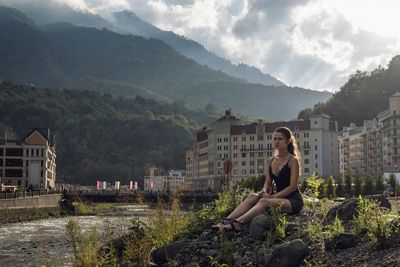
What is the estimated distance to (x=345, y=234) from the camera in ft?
37.5

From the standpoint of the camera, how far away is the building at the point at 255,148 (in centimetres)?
13300

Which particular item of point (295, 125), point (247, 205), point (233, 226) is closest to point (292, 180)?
point (247, 205)

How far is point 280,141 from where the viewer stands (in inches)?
537

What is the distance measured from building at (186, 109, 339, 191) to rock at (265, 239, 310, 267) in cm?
11044

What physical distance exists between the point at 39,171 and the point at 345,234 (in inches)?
5332

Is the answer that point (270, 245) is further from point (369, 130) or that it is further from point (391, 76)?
point (391, 76)

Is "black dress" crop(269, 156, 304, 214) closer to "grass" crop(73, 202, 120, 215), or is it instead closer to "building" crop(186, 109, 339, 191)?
"grass" crop(73, 202, 120, 215)

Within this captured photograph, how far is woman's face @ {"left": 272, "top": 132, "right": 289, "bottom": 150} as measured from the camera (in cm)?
1357

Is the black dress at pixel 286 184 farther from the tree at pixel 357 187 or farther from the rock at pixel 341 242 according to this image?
the tree at pixel 357 187

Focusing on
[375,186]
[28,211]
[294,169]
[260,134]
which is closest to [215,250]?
[294,169]

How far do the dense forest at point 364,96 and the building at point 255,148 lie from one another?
2092 cm

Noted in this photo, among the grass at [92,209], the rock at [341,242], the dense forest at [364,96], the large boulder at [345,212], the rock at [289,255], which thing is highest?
the dense forest at [364,96]

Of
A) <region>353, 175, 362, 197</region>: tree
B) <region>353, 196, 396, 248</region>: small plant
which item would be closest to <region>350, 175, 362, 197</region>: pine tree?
<region>353, 175, 362, 197</region>: tree

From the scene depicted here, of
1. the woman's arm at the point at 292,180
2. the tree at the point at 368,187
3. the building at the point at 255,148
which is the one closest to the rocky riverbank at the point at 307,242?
the woman's arm at the point at 292,180
